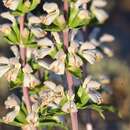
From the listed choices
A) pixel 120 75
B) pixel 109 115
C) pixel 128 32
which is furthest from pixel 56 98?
pixel 128 32

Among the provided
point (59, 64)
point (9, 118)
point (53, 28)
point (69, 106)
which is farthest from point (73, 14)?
point (9, 118)

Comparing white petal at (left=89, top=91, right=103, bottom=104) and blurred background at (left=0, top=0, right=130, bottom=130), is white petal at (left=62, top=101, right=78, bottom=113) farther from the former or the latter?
blurred background at (left=0, top=0, right=130, bottom=130)

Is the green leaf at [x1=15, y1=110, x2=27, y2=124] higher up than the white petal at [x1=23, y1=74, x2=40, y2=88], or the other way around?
the white petal at [x1=23, y1=74, x2=40, y2=88]

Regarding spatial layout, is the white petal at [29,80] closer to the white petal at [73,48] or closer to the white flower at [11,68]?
the white flower at [11,68]

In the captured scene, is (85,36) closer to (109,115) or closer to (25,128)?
(25,128)

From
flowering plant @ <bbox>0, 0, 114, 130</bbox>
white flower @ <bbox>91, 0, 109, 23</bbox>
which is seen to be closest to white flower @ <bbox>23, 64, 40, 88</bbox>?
flowering plant @ <bbox>0, 0, 114, 130</bbox>

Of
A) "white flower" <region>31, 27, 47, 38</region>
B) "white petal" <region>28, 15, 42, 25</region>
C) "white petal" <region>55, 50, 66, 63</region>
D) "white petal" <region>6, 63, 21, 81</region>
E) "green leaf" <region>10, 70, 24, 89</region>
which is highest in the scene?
"white petal" <region>28, 15, 42, 25</region>

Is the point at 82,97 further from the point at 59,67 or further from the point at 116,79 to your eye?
the point at 116,79

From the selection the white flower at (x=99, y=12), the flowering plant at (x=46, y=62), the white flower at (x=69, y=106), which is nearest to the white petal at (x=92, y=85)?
the flowering plant at (x=46, y=62)
